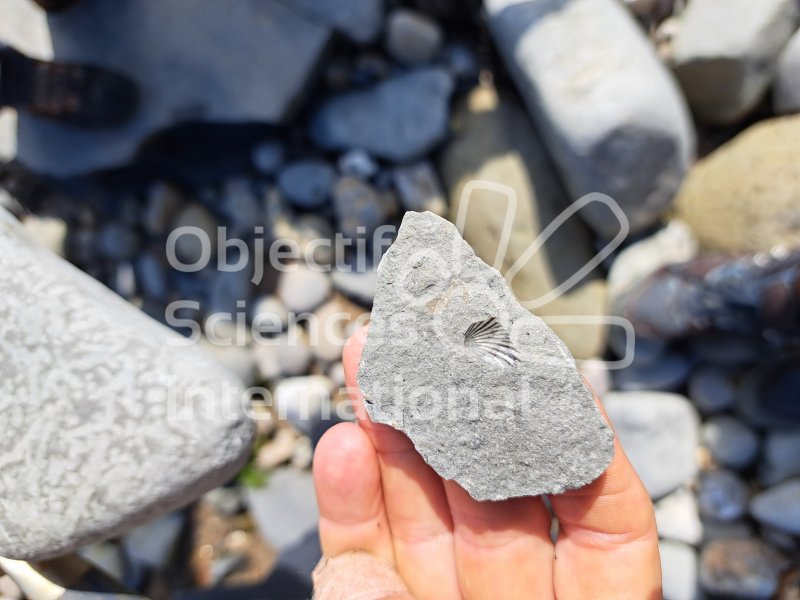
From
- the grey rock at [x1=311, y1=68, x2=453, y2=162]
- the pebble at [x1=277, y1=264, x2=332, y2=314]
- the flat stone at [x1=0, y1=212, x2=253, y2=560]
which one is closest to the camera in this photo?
the flat stone at [x1=0, y1=212, x2=253, y2=560]

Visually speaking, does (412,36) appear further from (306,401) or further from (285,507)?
(285,507)

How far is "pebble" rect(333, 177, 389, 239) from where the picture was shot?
6.23 feet

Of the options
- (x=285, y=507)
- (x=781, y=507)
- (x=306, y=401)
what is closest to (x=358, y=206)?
(x=306, y=401)

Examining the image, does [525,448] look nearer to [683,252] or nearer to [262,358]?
[683,252]

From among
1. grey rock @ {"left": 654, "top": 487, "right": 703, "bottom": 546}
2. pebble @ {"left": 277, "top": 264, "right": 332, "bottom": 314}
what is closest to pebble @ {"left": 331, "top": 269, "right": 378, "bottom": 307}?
pebble @ {"left": 277, "top": 264, "right": 332, "bottom": 314}

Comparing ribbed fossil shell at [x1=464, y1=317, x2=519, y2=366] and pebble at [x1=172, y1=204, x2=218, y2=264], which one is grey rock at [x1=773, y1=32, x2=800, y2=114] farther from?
pebble at [x1=172, y1=204, x2=218, y2=264]

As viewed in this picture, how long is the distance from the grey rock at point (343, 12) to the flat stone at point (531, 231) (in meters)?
0.47

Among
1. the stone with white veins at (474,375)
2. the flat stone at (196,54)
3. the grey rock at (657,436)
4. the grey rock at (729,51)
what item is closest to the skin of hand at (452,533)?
the stone with white veins at (474,375)

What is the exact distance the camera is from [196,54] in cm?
187

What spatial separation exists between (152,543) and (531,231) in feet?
4.91

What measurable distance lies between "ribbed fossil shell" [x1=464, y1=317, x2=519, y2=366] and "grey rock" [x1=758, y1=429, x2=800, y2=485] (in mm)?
1161

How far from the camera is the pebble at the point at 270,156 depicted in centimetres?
196

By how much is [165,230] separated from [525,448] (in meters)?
1.46

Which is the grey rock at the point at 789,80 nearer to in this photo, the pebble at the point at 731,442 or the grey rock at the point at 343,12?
the pebble at the point at 731,442
